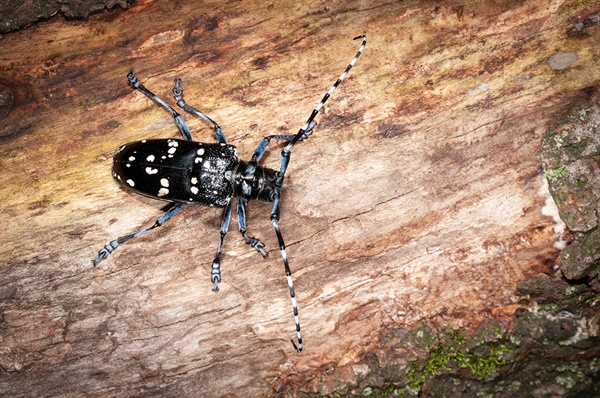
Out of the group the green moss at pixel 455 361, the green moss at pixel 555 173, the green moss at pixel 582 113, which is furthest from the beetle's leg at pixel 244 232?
the green moss at pixel 582 113

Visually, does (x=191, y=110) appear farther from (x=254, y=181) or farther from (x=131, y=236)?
(x=131, y=236)

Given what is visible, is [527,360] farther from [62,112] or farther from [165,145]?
[62,112]

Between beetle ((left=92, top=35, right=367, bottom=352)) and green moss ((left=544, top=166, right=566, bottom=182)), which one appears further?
beetle ((left=92, top=35, right=367, bottom=352))

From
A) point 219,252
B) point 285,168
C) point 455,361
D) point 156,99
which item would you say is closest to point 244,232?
point 219,252

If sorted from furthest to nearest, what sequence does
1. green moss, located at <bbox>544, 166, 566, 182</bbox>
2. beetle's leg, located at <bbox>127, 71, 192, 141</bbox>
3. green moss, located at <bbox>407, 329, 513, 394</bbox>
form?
beetle's leg, located at <bbox>127, 71, 192, 141</bbox>
green moss, located at <bbox>544, 166, 566, 182</bbox>
green moss, located at <bbox>407, 329, 513, 394</bbox>

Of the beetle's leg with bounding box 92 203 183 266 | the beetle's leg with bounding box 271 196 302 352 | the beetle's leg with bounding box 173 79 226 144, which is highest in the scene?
the beetle's leg with bounding box 173 79 226 144

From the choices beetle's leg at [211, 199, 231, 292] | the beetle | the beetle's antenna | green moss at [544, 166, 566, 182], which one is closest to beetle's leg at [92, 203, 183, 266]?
the beetle

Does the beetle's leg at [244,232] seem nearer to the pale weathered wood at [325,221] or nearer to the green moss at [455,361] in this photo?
the pale weathered wood at [325,221]

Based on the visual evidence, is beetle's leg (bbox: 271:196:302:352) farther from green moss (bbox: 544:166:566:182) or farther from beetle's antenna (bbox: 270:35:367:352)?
green moss (bbox: 544:166:566:182)
